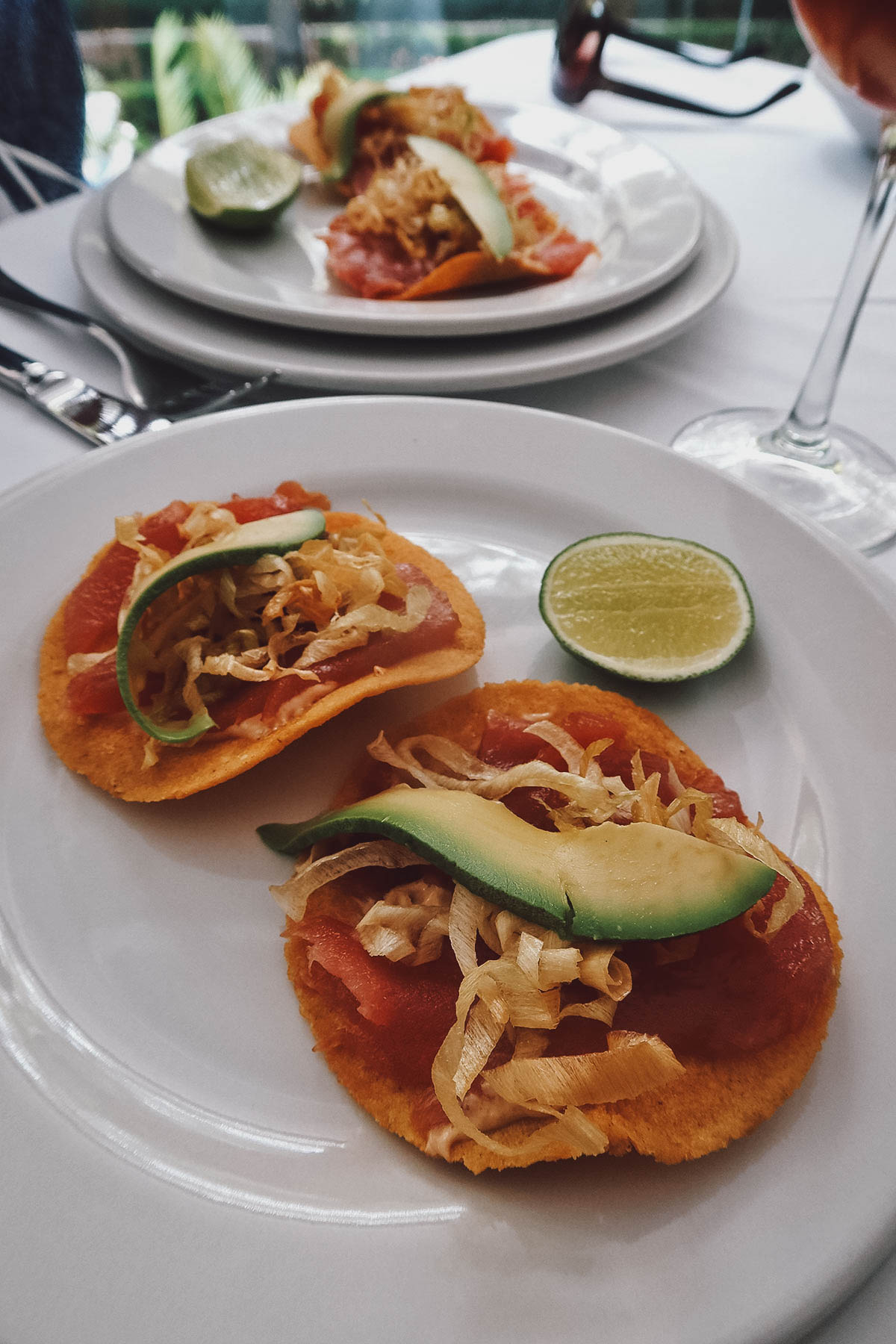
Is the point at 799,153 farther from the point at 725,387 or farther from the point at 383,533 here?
the point at 383,533

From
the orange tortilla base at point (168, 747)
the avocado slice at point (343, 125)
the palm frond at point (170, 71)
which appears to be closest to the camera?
the orange tortilla base at point (168, 747)

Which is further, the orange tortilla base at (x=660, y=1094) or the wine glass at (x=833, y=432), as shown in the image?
the wine glass at (x=833, y=432)

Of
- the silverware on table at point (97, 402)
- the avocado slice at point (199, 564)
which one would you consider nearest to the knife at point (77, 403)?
the silverware on table at point (97, 402)

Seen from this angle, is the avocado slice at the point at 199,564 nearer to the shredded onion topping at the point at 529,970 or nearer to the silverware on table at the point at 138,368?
the shredded onion topping at the point at 529,970

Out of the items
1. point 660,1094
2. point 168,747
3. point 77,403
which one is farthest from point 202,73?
point 660,1094

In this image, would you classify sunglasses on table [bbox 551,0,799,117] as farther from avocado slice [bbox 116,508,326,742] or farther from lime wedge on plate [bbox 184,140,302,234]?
avocado slice [bbox 116,508,326,742]

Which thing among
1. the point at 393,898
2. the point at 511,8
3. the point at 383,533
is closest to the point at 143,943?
the point at 393,898

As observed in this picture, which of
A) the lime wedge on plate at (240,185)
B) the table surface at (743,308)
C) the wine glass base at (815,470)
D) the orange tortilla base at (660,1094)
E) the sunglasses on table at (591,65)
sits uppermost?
the sunglasses on table at (591,65)

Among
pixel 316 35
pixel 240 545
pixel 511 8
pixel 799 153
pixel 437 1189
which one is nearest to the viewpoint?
pixel 437 1189
